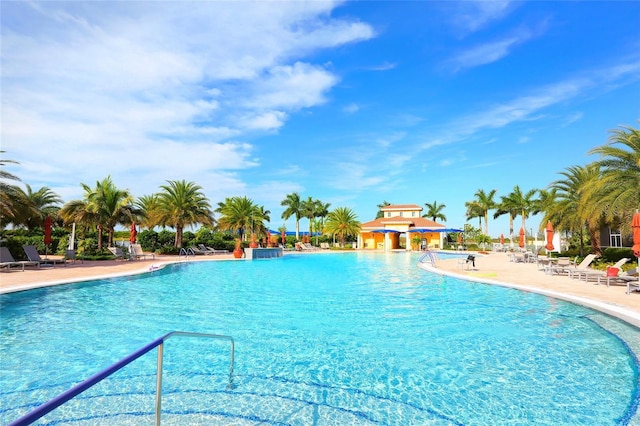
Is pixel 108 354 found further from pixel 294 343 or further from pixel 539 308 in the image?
pixel 539 308

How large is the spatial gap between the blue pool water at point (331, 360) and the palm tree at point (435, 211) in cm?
5903

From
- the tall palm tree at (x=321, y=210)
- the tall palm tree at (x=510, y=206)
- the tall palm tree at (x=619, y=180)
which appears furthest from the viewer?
the tall palm tree at (x=321, y=210)

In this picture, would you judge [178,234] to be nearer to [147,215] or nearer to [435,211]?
[147,215]

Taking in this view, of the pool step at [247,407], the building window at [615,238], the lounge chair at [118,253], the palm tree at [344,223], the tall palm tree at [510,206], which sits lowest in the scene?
the pool step at [247,407]

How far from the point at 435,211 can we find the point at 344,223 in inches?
1023

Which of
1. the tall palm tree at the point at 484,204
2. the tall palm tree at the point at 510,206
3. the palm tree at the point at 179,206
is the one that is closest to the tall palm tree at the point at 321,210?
the tall palm tree at the point at 484,204

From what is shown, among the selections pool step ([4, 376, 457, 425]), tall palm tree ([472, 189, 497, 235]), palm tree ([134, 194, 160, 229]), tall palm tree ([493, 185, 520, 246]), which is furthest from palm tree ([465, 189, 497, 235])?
pool step ([4, 376, 457, 425])

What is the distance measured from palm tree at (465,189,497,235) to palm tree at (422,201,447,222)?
1037 cm

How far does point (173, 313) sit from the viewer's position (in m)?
9.40

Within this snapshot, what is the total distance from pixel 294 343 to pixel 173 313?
4.19m

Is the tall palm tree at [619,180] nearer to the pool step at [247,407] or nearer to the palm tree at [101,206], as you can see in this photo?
the pool step at [247,407]

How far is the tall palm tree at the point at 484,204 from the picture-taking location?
183ft

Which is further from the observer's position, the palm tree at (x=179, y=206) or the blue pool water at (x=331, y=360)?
the palm tree at (x=179, y=206)

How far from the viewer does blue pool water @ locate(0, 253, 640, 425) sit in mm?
4383
